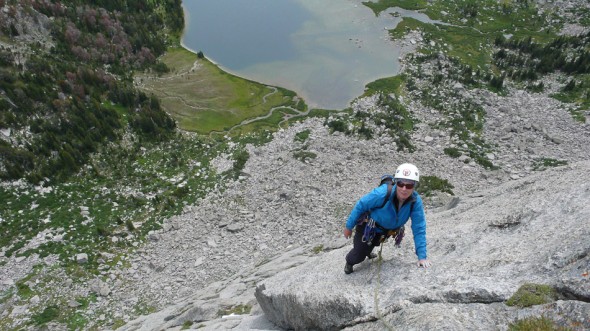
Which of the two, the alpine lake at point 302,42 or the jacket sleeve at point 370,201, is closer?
the jacket sleeve at point 370,201

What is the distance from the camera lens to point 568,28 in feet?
174

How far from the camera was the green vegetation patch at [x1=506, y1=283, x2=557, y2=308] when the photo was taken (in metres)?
6.60

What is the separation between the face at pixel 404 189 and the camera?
7.60 m

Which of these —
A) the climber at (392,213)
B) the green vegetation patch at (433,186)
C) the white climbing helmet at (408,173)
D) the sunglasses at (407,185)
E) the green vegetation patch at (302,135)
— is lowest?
the climber at (392,213)

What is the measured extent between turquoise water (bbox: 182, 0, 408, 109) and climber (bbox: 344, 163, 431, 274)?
32.3m

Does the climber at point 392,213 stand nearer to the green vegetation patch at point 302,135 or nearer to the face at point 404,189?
the face at point 404,189

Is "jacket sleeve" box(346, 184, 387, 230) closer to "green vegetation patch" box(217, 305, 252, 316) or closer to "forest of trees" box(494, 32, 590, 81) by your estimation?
"green vegetation patch" box(217, 305, 252, 316)

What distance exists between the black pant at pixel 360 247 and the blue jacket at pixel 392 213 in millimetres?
566

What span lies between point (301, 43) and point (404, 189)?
A: 4748cm

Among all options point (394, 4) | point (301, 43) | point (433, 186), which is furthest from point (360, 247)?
point (394, 4)

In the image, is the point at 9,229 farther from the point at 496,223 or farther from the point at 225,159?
the point at 496,223

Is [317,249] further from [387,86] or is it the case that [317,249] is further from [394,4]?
[394,4]

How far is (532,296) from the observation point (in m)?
6.68

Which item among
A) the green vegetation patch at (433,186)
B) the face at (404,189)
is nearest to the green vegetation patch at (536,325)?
the face at (404,189)
